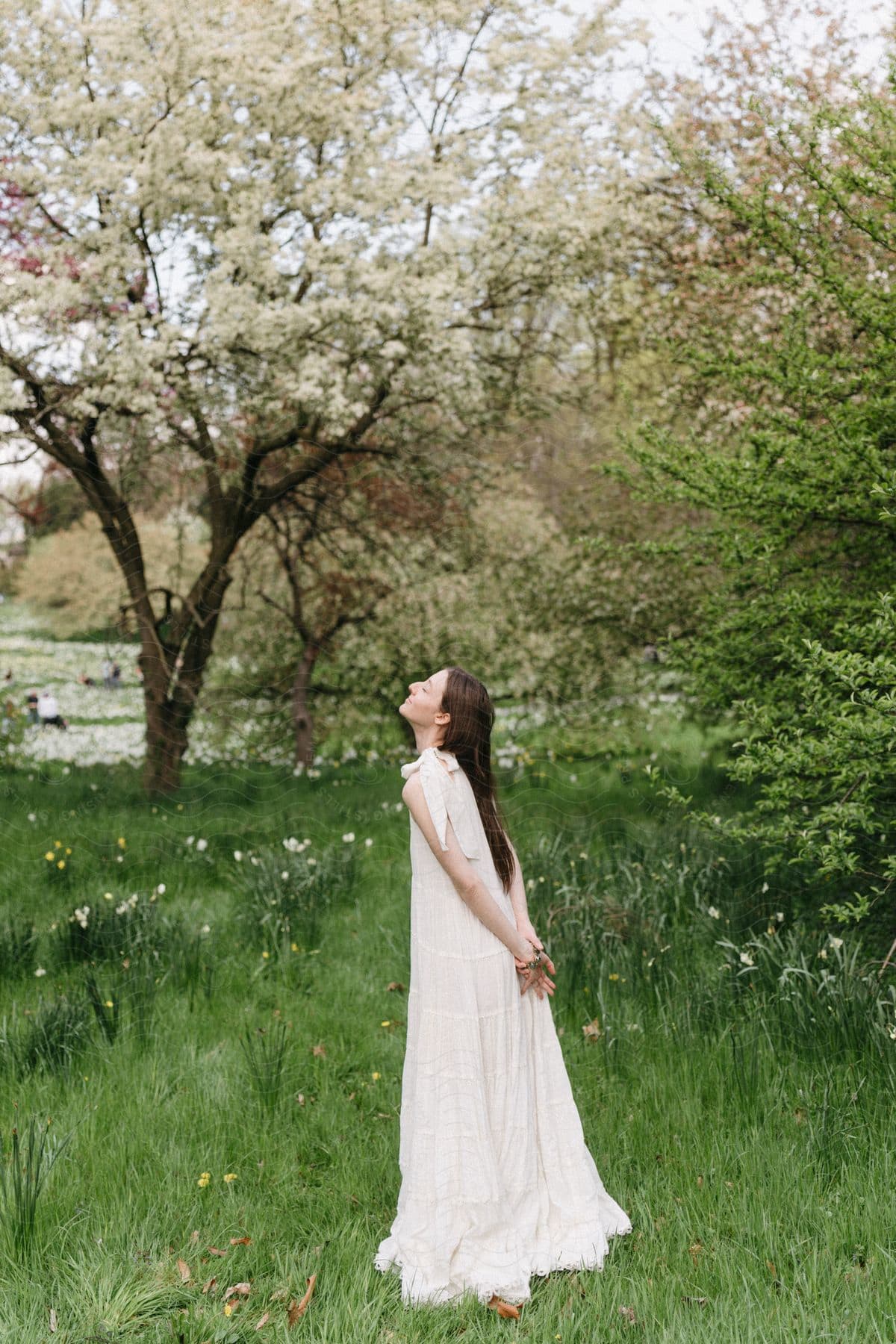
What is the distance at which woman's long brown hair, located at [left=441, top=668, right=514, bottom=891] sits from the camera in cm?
301

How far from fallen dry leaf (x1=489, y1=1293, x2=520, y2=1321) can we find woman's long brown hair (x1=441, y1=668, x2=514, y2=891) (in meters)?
1.10

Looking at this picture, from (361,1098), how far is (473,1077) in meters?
1.19

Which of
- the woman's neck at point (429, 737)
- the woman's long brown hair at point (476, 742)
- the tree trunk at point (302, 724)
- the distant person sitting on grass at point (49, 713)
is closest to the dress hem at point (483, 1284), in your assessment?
the woman's long brown hair at point (476, 742)

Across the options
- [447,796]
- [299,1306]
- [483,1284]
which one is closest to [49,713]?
[447,796]

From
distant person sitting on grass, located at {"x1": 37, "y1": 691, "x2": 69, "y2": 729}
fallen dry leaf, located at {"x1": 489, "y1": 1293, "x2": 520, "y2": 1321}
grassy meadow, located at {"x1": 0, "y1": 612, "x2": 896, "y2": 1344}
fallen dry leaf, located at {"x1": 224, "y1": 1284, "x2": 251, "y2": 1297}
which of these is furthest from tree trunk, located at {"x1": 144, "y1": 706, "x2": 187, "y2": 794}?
fallen dry leaf, located at {"x1": 489, "y1": 1293, "x2": 520, "y2": 1321}

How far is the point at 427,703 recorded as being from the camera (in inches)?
118

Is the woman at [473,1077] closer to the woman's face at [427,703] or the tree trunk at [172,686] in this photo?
the woman's face at [427,703]

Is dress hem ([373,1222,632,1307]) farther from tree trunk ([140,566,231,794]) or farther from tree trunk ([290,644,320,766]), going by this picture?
tree trunk ([290,644,320,766])

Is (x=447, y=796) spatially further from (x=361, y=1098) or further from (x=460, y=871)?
(x=361, y=1098)

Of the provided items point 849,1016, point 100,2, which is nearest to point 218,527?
point 100,2

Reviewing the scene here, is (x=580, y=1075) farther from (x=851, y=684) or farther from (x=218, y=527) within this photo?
(x=218, y=527)

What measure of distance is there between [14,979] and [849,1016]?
145 inches

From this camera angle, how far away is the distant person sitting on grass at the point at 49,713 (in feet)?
47.2

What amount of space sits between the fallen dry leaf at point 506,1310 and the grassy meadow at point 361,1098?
0.04 meters
